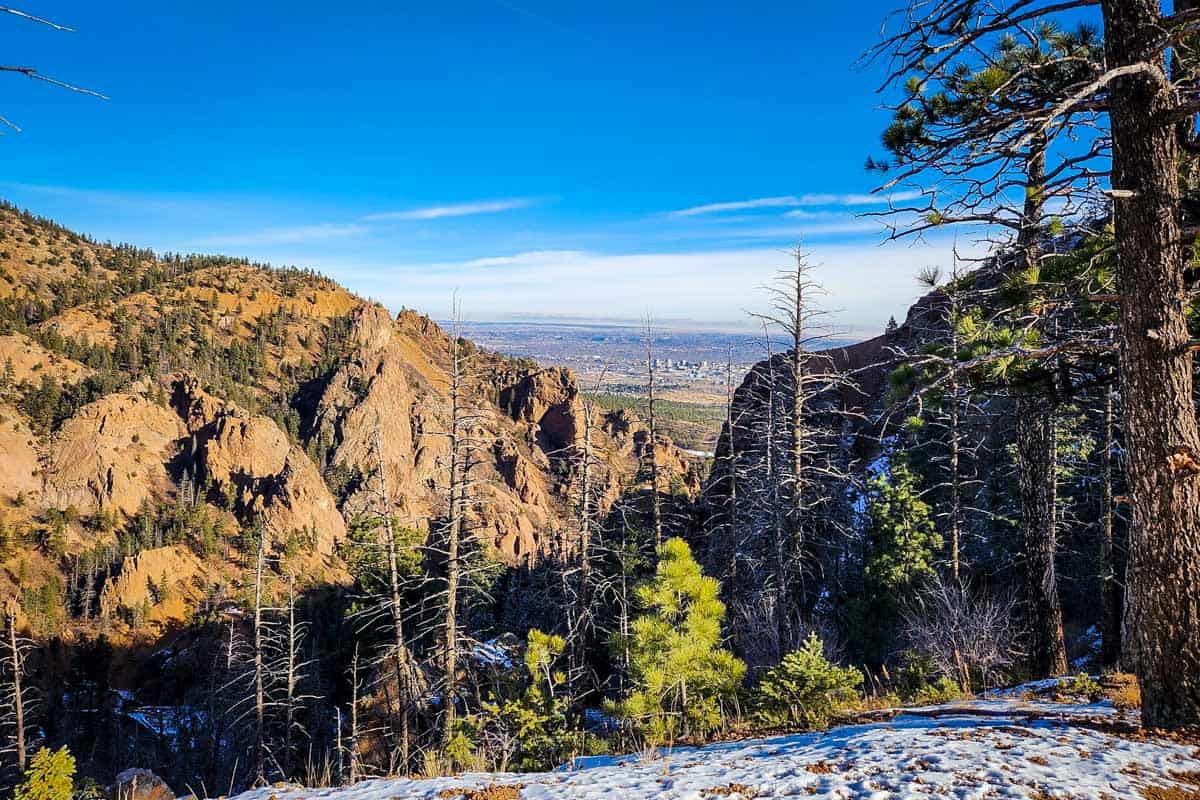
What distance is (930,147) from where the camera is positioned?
537cm

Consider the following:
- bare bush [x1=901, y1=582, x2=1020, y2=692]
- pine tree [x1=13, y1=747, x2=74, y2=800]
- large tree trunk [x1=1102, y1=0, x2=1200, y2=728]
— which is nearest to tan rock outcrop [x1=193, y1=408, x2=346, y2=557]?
pine tree [x1=13, y1=747, x2=74, y2=800]

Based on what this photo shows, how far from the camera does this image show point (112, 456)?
186ft

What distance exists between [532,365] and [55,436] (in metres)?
62.9

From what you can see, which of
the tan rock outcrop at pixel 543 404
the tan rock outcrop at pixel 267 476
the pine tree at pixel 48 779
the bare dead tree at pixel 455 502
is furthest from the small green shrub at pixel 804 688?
the tan rock outcrop at pixel 543 404

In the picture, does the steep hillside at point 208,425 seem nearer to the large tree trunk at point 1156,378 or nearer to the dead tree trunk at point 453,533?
the dead tree trunk at point 453,533

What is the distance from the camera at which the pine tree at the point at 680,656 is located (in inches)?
344

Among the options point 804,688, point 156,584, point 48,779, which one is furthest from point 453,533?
point 156,584

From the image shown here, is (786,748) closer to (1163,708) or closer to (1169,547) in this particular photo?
(1163,708)

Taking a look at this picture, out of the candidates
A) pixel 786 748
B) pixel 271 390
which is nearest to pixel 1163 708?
pixel 786 748

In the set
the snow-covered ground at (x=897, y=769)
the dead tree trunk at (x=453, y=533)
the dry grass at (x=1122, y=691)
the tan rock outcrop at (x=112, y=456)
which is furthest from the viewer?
the tan rock outcrop at (x=112, y=456)

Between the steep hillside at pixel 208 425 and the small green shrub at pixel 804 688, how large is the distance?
1347cm

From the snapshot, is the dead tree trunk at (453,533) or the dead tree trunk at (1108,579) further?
the dead tree trunk at (1108,579)

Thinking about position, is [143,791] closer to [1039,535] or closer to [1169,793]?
[1169,793]

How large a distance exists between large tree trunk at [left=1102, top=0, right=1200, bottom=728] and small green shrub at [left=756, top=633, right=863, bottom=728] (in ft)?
9.67
